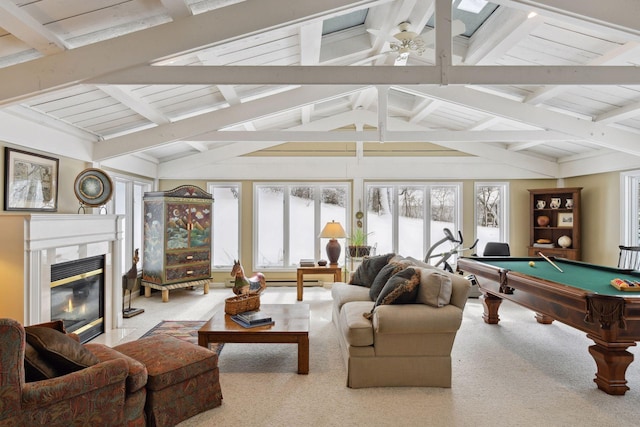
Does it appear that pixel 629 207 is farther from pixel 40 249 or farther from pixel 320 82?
pixel 40 249

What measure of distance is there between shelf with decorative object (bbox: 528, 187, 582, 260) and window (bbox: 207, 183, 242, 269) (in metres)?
5.47

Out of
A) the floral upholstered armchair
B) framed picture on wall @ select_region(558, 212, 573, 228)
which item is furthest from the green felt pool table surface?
the floral upholstered armchair

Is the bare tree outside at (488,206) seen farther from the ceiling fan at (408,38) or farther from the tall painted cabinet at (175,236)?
the tall painted cabinet at (175,236)

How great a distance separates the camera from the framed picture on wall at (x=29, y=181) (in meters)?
3.22

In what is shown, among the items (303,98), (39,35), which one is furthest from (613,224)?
(39,35)

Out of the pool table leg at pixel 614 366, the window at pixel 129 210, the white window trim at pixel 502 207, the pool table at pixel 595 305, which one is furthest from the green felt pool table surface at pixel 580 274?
the window at pixel 129 210

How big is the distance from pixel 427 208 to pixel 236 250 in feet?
12.5

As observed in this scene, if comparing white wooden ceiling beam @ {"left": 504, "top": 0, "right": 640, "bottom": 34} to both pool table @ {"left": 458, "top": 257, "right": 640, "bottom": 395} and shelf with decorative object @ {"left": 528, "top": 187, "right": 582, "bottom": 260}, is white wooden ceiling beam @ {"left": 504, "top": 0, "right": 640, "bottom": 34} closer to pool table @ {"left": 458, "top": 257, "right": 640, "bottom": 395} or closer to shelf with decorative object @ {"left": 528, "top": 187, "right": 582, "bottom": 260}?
pool table @ {"left": 458, "top": 257, "right": 640, "bottom": 395}

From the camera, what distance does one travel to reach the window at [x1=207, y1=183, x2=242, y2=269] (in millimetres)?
6840

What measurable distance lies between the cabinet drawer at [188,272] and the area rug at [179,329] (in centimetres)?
115

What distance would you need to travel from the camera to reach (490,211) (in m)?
6.95

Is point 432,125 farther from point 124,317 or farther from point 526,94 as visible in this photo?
point 124,317

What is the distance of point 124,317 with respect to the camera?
4672 millimetres

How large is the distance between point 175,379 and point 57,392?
659mm
